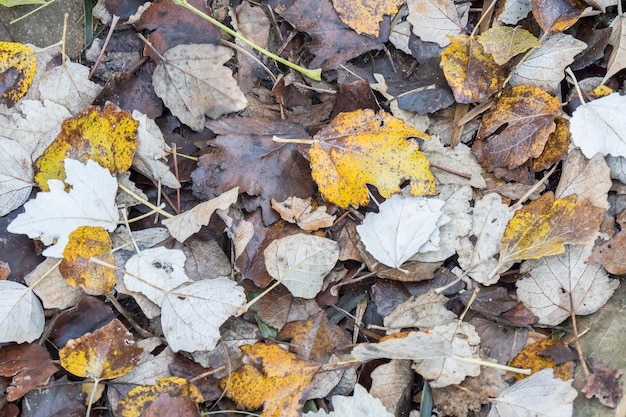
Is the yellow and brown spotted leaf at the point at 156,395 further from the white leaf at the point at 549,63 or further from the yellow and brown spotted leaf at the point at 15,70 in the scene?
the white leaf at the point at 549,63

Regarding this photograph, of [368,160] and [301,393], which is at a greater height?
[368,160]

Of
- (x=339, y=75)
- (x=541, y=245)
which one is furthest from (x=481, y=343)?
(x=339, y=75)

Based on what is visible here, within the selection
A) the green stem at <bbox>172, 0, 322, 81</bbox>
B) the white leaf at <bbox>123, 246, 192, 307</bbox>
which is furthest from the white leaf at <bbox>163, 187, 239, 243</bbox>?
the green stem at <bbox>172, 0, 322, 81</bbox>

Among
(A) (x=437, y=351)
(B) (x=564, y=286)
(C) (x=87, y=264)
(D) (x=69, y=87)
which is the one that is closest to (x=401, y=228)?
(A) (x=437, y=351)

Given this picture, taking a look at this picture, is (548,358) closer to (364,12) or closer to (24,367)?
(364,12)

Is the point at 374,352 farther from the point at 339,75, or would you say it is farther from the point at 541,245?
the point at 339,75
